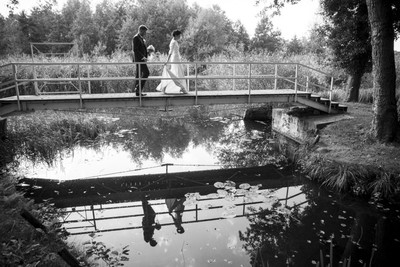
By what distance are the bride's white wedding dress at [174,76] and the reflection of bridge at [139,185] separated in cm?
313

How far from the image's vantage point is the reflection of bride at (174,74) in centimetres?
1055

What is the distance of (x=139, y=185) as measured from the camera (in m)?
8.99

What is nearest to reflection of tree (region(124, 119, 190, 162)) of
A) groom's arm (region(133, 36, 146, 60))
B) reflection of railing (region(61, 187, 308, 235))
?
groom's arm (region(133, 36, 146, 60))

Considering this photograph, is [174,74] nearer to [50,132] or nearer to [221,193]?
[221,193]

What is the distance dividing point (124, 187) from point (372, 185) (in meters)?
6.27

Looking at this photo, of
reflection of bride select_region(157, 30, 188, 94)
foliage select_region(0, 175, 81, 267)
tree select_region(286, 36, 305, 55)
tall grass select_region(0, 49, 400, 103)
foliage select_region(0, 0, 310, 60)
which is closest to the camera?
foliage select_region(0, 175, 81, 267)

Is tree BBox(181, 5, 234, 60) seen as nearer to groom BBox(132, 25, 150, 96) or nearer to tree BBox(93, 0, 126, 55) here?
tree BBox(93, 0, 126, 55)

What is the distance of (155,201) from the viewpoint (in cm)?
805

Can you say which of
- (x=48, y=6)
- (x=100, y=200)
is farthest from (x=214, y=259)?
(x=48, y=6)

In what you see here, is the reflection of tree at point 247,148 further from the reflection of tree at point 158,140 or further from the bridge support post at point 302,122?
the reflection of tree at point 158,140

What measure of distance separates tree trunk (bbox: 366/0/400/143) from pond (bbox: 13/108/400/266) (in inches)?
104

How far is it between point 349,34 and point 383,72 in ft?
15.4

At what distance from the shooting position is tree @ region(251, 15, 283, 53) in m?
52.0

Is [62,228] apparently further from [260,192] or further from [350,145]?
[350,145]
